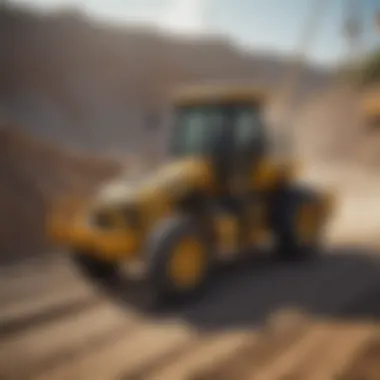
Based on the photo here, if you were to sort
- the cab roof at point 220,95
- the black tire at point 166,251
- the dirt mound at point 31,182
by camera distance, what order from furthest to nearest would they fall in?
the dirt mound at point 31,182 → the cab roof at point 220,95 → the black tire at point 166,251

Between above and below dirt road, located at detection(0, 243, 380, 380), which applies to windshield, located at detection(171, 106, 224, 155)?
above

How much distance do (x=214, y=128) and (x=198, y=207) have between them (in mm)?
671

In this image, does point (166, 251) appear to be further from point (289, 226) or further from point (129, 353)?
point (289, 226)

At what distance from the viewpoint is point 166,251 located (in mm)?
4285

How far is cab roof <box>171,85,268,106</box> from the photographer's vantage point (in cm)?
493

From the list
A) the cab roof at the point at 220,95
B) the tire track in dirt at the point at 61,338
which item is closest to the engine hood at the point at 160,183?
the cab roof at the point at 220,95

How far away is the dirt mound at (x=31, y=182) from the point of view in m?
5.85

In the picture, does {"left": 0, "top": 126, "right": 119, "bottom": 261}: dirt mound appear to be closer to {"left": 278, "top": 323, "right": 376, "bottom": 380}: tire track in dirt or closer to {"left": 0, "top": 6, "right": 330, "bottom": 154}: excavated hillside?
{"left": 278, "top": 323, "right": 376, "bottom": 380}: tire track in dirt

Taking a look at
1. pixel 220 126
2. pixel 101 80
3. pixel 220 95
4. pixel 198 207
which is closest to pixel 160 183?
pixel 198 207

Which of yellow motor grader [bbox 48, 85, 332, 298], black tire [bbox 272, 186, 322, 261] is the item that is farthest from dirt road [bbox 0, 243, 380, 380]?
black tire [bbox 272, 186, 322, 261]

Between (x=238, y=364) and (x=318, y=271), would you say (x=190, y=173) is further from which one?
(x=238, y=364)

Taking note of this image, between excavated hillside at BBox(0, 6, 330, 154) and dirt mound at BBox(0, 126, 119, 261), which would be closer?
dirt mound at BBox(0, 126, 119, 261)

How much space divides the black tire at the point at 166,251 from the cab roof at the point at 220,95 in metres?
1.05

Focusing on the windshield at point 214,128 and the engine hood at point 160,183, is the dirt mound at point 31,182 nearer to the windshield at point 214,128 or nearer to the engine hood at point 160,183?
the engine hood at point 160,183
